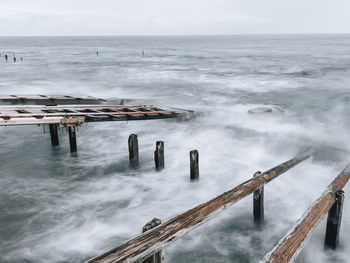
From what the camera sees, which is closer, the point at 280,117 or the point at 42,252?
the point at 42,252

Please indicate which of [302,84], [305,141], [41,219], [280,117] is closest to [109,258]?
[41,219]

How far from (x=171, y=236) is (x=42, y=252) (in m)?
5.73

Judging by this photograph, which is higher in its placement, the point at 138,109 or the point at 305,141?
the point at 138,109

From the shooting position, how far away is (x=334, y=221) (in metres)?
7.51

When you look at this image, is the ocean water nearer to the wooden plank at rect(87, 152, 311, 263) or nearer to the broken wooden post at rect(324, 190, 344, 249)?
the broken wooden post at rect(324, 190, 344, 249)

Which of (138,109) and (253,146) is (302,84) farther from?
(138,109)

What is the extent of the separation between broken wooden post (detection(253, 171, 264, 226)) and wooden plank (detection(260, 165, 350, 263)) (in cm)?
188

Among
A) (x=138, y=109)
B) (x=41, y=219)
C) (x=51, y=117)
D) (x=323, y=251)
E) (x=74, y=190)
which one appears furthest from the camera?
(x=138, y=109)

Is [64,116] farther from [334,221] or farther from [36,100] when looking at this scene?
[334,221]

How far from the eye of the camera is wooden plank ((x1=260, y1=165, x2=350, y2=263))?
4500 millimetres

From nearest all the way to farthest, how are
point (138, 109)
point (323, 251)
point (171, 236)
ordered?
point (171, 236), point (323, 251), point (138, 109)

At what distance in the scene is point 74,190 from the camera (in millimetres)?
11727

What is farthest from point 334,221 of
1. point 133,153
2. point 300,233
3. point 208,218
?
point 133,153

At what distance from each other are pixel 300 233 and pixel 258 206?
3856mm
